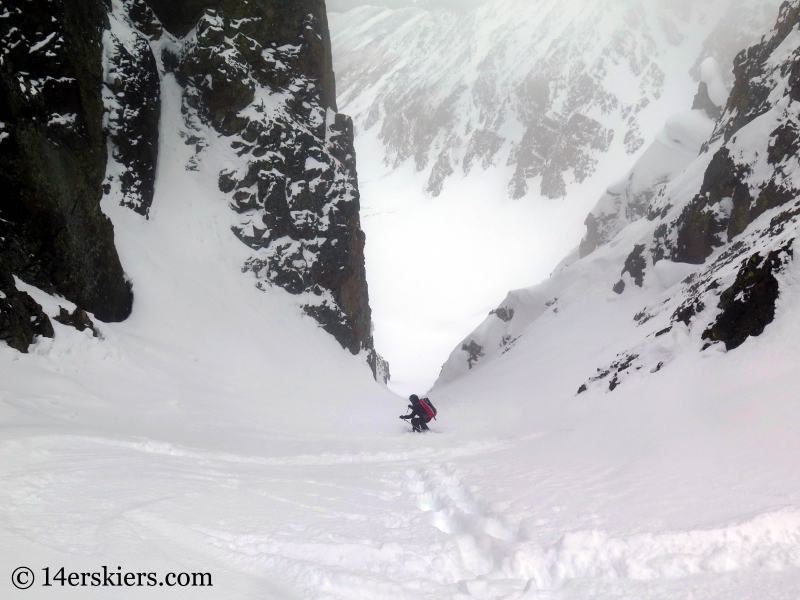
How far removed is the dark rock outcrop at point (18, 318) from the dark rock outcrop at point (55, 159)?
3.53 feet

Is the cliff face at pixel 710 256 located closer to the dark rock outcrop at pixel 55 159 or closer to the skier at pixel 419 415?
the skier at pixel 419 415

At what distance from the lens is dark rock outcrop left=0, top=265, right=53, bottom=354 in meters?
7.68

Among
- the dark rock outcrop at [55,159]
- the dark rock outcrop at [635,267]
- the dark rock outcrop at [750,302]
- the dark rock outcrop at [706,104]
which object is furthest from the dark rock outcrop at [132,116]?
the dark rock outcrop at [706,104]

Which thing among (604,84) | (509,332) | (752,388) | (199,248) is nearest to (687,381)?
(752,388)

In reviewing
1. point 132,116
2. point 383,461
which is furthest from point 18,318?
point 132,116

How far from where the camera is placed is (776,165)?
62.4ft

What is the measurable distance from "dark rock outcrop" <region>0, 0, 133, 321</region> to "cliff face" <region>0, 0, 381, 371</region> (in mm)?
50

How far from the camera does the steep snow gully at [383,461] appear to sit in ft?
9.00

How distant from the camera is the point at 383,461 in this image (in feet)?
23.3

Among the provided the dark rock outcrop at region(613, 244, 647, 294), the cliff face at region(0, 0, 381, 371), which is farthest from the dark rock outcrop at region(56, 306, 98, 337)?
the dark rock outcrop at region(613, 244, 647, 294)

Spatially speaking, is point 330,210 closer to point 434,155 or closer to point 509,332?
point 509,332

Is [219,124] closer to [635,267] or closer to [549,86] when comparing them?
[635,267]

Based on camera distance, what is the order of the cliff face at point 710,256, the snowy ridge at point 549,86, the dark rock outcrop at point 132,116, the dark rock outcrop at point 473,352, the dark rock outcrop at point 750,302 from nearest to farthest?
the dark rock outcrop at point 750,302 < the cliff face at point 710,256 < the dark rock outcrop at point 132,116 < the dark rock outcrop at point 473,352 < the snowy ridge at point 549,86

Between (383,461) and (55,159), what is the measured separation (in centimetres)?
1050
